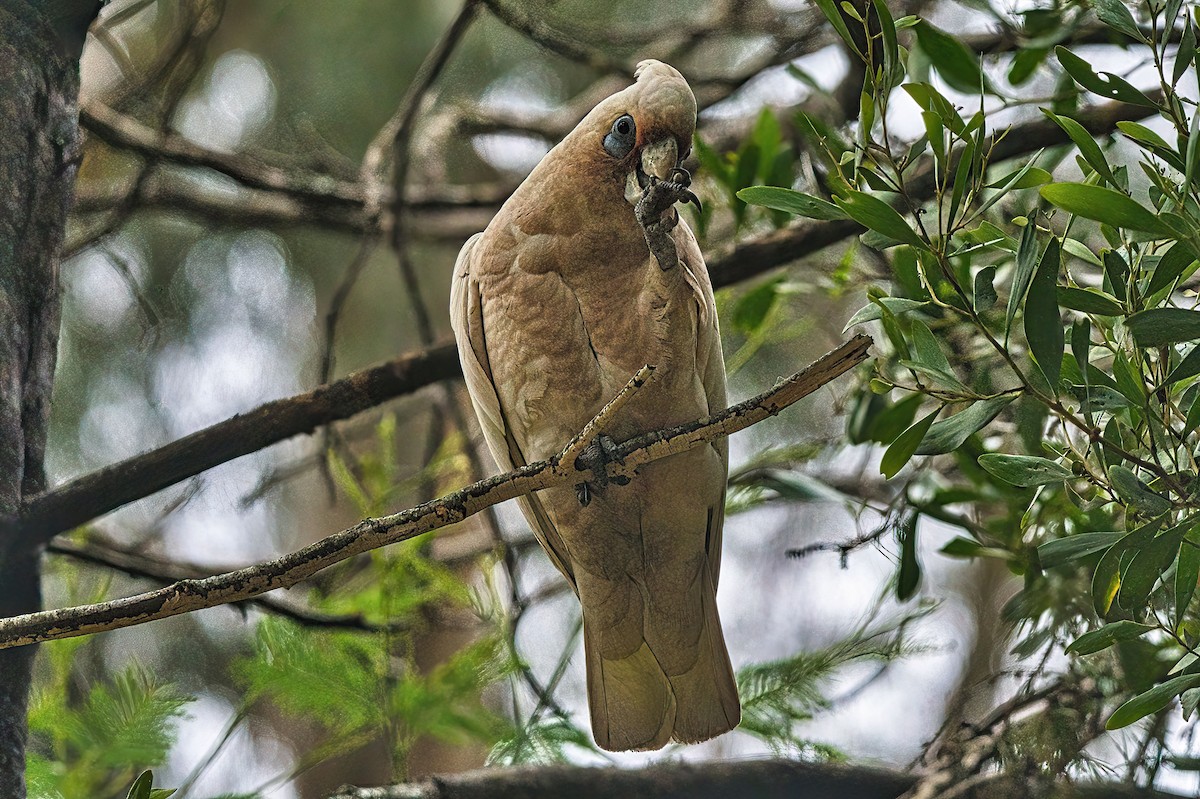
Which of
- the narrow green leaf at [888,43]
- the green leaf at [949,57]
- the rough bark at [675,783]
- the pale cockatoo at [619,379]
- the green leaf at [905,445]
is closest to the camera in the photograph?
the narrow green leaf at [888,43]

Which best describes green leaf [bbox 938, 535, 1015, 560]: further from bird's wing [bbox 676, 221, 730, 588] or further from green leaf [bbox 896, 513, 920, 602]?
bird's wing [bbox 676, 221, 730, 588]

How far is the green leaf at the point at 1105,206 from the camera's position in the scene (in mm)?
991

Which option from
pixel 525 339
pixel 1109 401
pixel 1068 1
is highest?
pixel 1068 1

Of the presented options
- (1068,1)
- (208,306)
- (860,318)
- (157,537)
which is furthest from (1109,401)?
(208,306)

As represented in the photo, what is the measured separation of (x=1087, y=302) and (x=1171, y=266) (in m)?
0.09

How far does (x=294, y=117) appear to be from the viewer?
12.8 feet

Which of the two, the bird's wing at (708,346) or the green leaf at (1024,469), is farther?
the bird's wing at (708,346)

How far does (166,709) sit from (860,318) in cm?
173

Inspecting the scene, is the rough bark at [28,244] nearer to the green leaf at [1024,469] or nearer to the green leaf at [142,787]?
the green leaf at [142,787]

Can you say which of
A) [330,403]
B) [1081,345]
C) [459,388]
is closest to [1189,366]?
[1081,345]

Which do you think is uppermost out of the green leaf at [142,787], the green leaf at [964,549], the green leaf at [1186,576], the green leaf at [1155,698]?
the green leaf at [964,549]

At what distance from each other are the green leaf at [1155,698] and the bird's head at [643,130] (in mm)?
1014

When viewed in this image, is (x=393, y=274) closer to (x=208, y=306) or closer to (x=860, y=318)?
(x=208, y=306)

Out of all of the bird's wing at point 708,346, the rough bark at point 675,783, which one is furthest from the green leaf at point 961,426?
the rough bark at point 675,783
